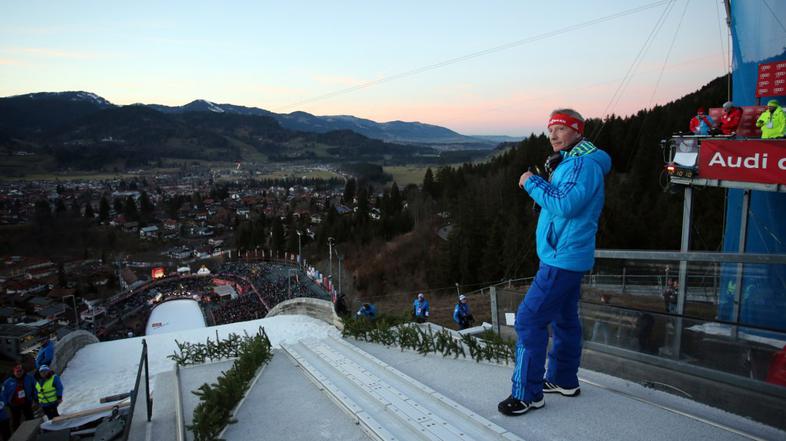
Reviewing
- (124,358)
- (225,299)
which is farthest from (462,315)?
(225,299)

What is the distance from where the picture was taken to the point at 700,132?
33.5 feet

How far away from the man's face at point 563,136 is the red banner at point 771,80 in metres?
10.2

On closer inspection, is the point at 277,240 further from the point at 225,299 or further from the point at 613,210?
the point at 613,210

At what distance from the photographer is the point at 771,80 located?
10.2 metres

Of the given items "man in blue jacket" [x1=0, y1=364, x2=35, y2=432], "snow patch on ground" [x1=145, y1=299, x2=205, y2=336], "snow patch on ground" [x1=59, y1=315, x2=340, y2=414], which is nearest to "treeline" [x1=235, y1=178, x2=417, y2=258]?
"snow patch on ground" [x1=145, y1=299, x2=205, y2=336]

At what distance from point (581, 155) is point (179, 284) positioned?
68430 millimetres

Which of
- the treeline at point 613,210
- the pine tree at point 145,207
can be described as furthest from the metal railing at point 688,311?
the pine tree at point 145,207

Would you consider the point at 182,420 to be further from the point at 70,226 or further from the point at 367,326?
the point at 70,226

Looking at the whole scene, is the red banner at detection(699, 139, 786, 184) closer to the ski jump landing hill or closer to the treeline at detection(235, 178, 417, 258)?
the ski jump landing hill

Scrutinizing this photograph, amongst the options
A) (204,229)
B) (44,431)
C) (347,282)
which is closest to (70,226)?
(204,229)

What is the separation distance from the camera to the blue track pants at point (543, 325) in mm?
3271

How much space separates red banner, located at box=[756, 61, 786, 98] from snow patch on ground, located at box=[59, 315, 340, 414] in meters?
11.2

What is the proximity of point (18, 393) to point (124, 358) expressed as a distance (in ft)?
14.8

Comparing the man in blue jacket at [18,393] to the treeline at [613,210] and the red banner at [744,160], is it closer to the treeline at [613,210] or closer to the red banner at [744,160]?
the red banner at [744,160]
